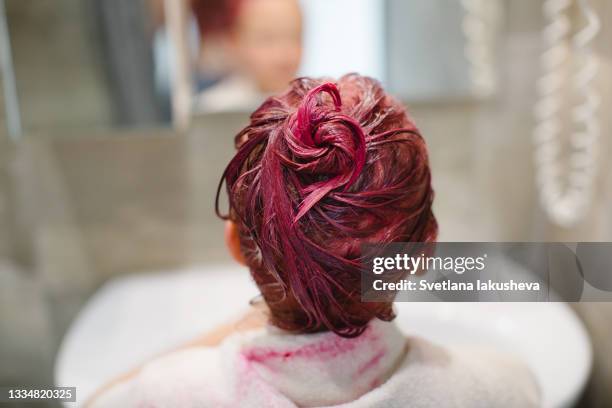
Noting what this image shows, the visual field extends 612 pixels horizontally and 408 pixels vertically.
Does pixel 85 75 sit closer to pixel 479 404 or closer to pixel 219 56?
pixel 219 56

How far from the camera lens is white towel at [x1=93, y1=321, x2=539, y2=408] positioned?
1.56 feet

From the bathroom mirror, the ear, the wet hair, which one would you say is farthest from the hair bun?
the bathroom mirror

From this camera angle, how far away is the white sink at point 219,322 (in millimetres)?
569

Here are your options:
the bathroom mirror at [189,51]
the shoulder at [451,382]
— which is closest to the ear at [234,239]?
the shoulder at [451,382]

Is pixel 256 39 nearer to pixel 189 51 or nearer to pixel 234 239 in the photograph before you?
pixel 189 51

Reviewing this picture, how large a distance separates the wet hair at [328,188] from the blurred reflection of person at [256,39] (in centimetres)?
53

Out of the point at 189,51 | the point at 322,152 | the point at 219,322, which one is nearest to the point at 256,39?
the point at 189,51

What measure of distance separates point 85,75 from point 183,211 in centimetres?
31

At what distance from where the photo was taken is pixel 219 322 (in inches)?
25.7

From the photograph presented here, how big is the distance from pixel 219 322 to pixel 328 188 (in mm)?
308

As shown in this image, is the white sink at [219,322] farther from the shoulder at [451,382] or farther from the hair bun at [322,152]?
the hair bun at [322,152]

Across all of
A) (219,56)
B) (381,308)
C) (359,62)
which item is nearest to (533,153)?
(359,62)

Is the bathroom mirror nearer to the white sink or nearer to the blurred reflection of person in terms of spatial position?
the blurred reflection of person

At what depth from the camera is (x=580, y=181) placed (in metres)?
0.89
